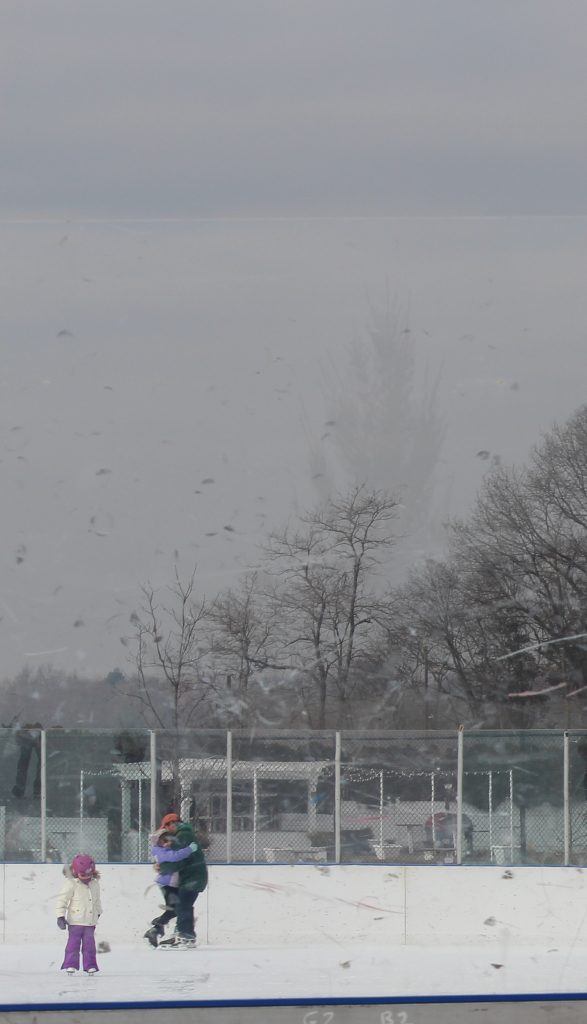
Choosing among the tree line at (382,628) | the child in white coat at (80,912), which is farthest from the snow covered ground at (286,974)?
the tree line at (382,628)

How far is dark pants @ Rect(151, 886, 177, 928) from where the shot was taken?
7648 mm

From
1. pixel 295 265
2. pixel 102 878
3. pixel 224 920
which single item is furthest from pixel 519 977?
pixel 295 265

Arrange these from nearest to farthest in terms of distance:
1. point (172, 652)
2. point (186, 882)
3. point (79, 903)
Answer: point (79, 903)
point (186, 882)
point (172, 652)

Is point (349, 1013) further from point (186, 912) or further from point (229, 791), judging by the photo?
point (229, 791)

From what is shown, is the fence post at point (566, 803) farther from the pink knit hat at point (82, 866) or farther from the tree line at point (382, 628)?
the pink knit hat at point (82, 866)

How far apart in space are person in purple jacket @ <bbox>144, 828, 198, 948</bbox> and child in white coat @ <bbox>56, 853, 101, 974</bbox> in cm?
74

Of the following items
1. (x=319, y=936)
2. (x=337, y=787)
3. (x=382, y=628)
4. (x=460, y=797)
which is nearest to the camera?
(x=319, y=936)

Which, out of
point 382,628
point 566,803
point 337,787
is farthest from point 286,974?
point 382,628

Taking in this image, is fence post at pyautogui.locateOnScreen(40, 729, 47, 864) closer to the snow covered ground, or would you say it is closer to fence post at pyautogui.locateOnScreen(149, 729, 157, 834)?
fence post at pyautogui.locateOnScreen(149, 729, 157, 834)

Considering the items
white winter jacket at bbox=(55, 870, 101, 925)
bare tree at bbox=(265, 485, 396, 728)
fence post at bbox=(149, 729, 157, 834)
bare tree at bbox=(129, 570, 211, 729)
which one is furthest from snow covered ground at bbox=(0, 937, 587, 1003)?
bare tree at bbox=(265, 485, 396, 728)

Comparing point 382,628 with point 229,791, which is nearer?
point 229,791

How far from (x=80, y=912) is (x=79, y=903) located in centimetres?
6

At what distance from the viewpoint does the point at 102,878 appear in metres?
8.26

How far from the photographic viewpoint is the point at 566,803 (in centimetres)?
866
